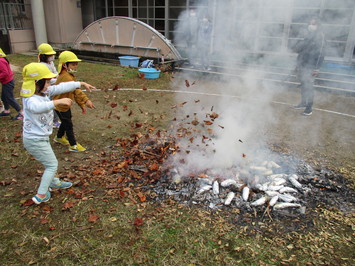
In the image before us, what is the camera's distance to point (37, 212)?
3.58 meters

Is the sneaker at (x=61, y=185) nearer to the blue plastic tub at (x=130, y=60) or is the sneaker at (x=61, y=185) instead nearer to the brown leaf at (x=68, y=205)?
the brown leaf at (x=68, y=205)

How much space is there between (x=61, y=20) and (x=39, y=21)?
4.11 feet

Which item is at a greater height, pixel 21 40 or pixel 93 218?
pixel 21 40

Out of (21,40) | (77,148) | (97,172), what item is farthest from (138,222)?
(21,40)

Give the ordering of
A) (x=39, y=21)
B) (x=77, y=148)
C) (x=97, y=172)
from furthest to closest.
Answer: (x=39, y=21), (x=77, y=148), (x=97, y=172)

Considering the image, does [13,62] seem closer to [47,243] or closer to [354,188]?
[47,243]

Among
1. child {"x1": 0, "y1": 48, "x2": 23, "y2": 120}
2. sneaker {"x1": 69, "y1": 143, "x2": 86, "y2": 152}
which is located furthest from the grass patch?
child {"x1": 0, "y1": 48, "x2": 23, "y2": 120}

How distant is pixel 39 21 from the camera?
16.2 metres

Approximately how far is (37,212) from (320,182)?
4.22 meters

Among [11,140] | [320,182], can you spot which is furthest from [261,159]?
[11,140]

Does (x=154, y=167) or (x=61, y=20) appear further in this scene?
(x=61, y=20)

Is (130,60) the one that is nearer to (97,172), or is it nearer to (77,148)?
(77,148)

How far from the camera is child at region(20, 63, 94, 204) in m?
3.27

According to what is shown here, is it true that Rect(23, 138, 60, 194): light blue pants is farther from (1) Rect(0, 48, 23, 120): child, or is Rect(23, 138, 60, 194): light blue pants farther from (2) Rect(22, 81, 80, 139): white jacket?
(1) Rect(0, 48, 23, 120): child
